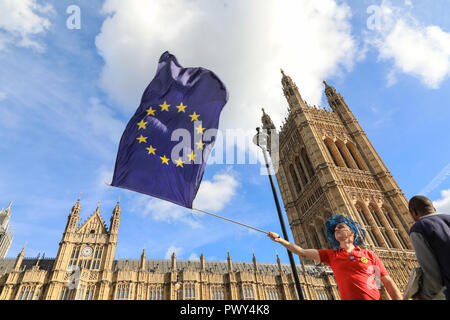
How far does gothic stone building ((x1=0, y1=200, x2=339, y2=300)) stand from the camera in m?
29.8

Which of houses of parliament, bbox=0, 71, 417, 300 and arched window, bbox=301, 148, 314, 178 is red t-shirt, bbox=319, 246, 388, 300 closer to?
houses of parliament, bbox=0, 71, 417, 300

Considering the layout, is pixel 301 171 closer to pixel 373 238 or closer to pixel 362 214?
pixel 362 214

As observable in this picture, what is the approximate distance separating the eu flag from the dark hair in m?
5.51

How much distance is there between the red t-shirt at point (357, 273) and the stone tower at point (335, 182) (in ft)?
105

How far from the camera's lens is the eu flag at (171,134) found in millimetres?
8133

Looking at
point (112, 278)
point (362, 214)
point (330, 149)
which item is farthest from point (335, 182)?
point (112, 278)

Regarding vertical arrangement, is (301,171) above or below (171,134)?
above

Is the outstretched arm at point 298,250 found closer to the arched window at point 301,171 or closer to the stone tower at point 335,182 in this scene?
the stone tower at point 335,182

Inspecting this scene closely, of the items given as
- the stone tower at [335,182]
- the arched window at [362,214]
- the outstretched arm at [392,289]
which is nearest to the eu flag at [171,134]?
the outstretched arm at [392,289]

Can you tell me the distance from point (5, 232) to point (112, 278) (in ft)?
110

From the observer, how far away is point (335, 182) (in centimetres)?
3744

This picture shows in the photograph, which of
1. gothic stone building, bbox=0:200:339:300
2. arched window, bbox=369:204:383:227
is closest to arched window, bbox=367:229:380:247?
arched window, bbox=369:204:383:227
